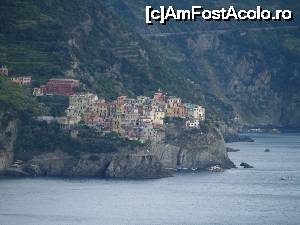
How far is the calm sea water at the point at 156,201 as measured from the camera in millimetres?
144000

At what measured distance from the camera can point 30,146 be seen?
176500mm

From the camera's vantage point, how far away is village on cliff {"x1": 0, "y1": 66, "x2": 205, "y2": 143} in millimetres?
183500

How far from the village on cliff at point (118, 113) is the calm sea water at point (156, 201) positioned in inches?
329

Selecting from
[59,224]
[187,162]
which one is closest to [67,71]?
[187,162]

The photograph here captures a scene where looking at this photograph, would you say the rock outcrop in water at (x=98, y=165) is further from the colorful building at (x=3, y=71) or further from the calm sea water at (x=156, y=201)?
the colorful building at (x=3, y=71)

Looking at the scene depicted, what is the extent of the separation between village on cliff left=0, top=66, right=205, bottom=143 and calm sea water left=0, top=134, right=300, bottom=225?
8.35 m

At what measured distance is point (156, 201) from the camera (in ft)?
513

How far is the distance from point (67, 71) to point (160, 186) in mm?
35266

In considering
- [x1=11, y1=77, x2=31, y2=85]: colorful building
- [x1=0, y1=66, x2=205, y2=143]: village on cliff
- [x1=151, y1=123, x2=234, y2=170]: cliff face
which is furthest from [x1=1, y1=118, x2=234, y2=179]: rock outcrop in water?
[x1=11, y1=77, x2=31, y2=85]: colorful building

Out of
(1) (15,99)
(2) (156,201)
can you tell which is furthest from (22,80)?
(2) (156,201)

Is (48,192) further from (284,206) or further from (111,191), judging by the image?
(284,206)

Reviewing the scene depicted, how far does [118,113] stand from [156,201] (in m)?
32.7

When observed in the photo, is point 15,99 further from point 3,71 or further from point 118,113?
point 3,71

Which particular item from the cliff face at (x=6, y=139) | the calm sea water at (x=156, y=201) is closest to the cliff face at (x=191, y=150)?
the calm sea water at (x=156, y=201)
